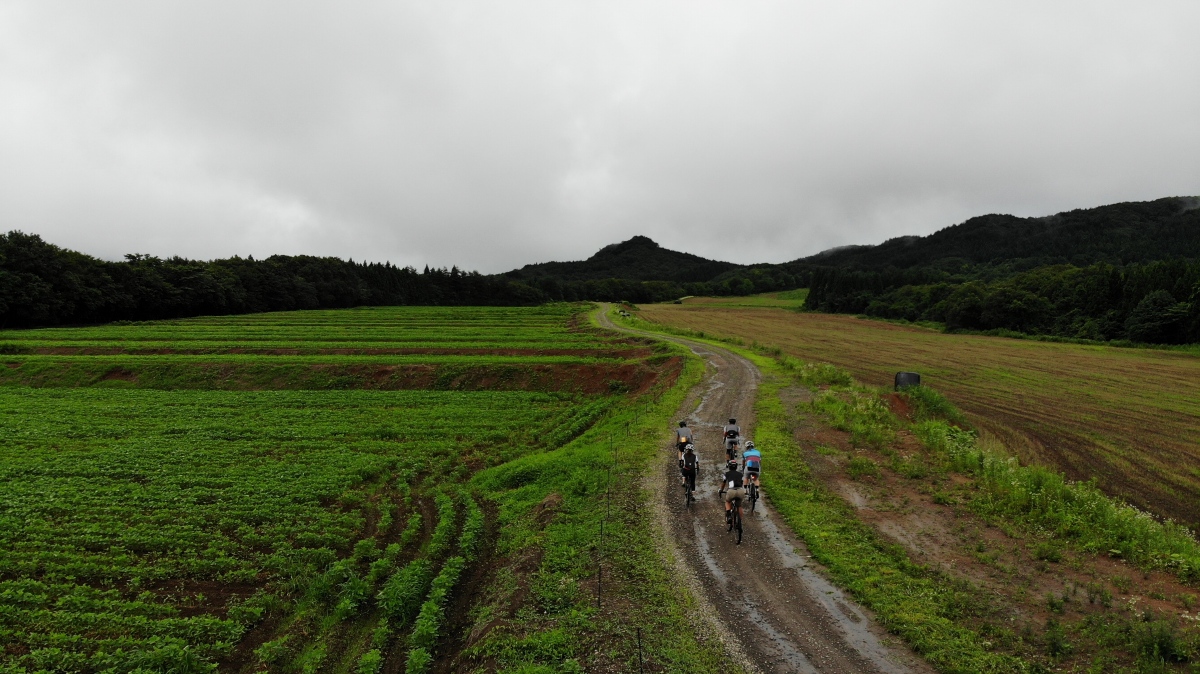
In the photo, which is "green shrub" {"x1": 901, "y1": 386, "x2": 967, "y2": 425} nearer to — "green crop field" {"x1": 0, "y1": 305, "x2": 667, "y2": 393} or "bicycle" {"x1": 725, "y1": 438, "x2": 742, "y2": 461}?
"bicycle" {"x1": 725, "y1": 438, "x2": 742, "y2": 461}

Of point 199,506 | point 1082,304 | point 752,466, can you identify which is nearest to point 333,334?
point 199,506

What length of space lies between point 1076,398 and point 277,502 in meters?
50.6

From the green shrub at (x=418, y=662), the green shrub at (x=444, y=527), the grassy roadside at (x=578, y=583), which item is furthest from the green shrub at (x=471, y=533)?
the green shrub at (x=418, y=662)

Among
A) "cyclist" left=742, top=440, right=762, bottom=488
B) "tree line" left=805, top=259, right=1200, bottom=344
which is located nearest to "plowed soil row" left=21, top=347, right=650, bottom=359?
"cyclist" left=742, top=440, right=762, bottom=488

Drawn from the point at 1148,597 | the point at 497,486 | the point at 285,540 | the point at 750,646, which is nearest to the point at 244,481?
the point at 285,540

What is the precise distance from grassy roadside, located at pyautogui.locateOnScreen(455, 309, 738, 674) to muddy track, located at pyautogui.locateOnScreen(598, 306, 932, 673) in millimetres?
729

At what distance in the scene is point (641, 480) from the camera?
19.8 metres

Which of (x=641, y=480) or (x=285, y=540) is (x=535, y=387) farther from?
(x=285, y=540)

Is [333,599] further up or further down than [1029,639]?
further down

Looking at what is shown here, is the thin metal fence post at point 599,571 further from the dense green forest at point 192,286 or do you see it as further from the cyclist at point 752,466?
the dense green forest at point 192,286

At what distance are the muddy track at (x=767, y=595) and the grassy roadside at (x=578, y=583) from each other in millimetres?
729

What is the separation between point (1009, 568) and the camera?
509 inches

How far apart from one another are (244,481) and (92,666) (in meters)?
10.8

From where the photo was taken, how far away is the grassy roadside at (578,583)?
10433 mm
